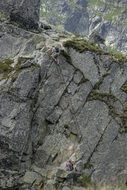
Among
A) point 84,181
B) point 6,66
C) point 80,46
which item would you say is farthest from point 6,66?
point 84,181

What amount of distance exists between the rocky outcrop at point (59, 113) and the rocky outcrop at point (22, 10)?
1126 mm

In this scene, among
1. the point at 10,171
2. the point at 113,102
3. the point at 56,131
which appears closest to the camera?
the point at 10,171

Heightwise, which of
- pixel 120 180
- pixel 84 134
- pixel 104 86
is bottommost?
pixel 120 180

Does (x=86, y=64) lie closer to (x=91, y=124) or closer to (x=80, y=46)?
(x=80, y=46)

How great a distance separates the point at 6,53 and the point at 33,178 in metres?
10.4

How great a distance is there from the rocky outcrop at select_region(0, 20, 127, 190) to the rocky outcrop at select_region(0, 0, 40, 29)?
1126mm

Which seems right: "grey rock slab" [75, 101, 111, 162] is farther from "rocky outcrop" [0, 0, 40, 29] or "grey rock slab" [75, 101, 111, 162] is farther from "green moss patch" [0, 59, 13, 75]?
"rocky outcrop" [0, 0, 40, 29]

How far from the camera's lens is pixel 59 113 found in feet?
108

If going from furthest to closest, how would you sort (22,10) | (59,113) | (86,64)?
(22,10)
(86,64)
(59,113)

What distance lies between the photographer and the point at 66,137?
32.7 m

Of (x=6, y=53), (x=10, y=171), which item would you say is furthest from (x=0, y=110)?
(x=6, y=53)

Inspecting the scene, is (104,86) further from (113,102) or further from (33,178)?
(33,178)

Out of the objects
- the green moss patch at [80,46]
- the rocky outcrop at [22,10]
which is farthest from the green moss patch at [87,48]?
the rocky outcrop at [22,10]

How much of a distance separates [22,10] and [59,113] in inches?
368
